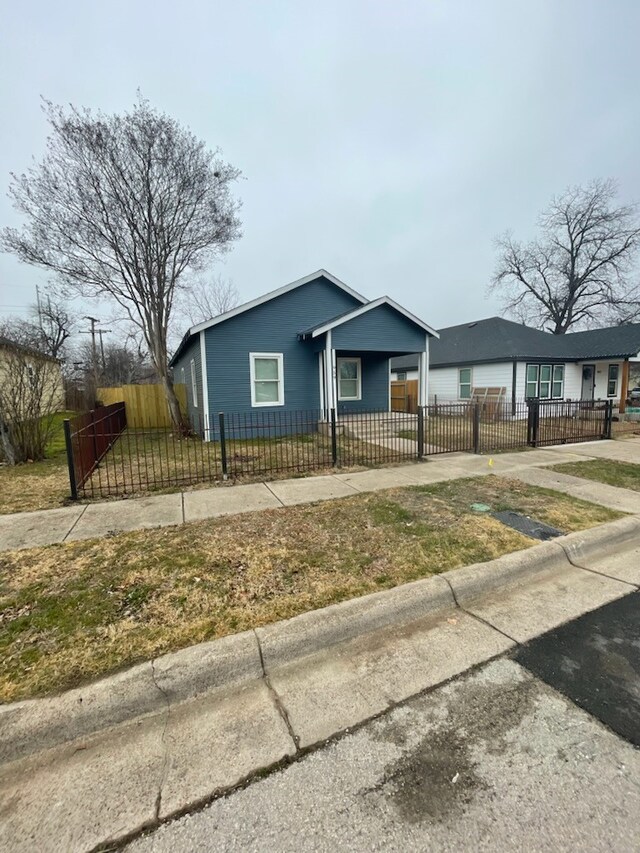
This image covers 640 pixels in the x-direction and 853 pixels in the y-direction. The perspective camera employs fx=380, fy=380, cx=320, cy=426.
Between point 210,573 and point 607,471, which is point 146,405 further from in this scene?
point 607,471

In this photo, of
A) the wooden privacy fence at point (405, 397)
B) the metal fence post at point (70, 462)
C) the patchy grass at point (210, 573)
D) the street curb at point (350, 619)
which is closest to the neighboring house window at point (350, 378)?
the wooden privacy fence at point (405, 397)

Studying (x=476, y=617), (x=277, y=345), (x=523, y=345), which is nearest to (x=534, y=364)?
(x=523, y=345)

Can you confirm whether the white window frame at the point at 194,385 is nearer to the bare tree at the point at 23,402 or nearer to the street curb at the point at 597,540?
the bare tree at the point at 23,402

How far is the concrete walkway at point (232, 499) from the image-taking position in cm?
456

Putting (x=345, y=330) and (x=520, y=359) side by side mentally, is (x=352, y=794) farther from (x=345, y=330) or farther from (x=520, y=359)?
(x=520, y=359)

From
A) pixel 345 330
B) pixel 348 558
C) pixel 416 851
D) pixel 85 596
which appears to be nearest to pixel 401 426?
pixel 345 330

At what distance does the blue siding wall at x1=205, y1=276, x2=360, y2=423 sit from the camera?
467 inches

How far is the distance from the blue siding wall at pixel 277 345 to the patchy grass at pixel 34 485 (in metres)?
4.69

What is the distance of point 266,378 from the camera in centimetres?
1259

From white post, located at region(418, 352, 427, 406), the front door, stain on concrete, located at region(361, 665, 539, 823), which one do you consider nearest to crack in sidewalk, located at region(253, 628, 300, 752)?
stain on concrete, located at region(361, 665, 539, 823)

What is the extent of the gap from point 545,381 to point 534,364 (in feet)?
4.02

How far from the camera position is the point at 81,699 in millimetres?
2068

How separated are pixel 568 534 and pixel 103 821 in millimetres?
4534

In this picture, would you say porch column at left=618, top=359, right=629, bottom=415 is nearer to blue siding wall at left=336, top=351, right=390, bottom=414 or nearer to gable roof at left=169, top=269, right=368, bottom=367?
blue siding wall at left=336, top=351, right=390, bottom=414
